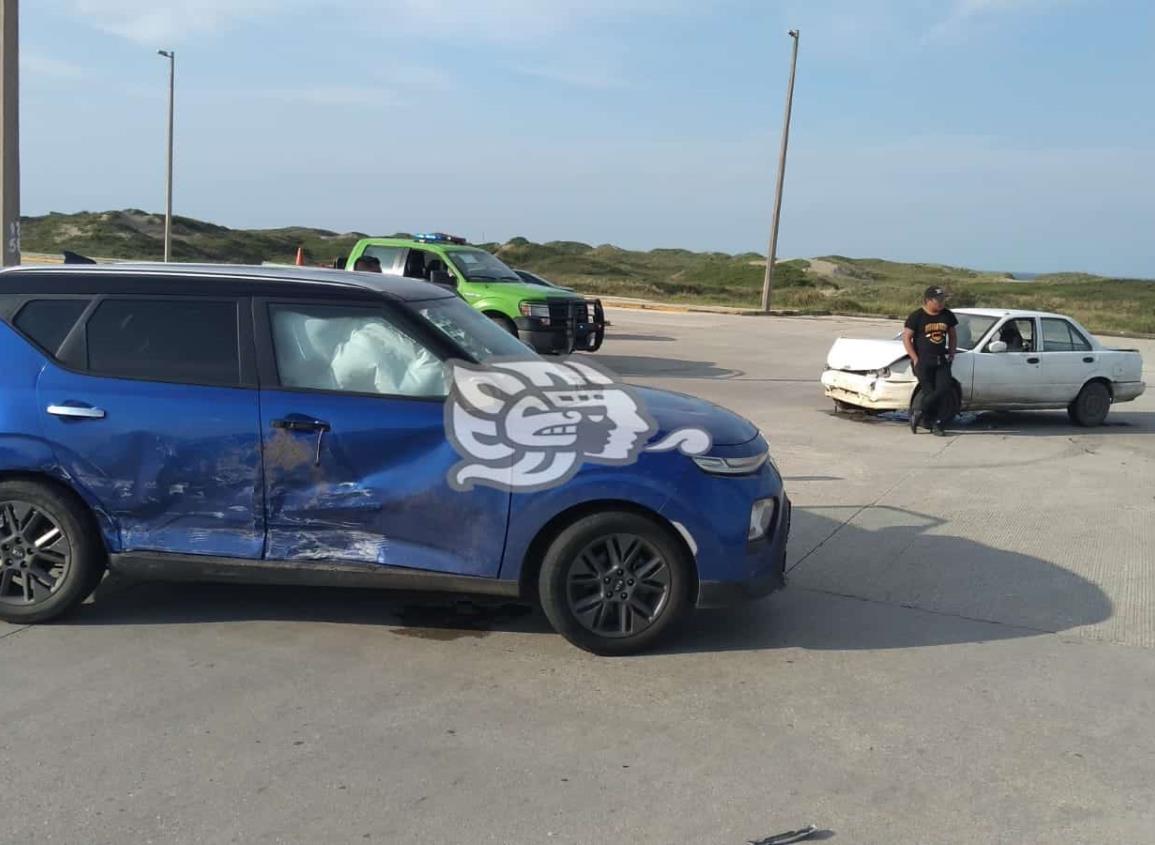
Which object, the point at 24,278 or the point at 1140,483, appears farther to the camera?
the point at 1140,483

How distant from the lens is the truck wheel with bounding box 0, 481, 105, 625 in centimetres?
523

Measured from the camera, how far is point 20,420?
5184 mm

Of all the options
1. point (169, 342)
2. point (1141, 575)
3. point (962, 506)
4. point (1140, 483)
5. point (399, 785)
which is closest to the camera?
point (399, 785)

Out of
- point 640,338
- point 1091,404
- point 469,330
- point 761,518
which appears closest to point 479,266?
point 640,338

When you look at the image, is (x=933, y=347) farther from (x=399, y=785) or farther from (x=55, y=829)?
(x=55, y=829)

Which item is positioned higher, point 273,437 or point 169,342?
point 169,342

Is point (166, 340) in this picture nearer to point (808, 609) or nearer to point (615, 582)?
point (615, 582)

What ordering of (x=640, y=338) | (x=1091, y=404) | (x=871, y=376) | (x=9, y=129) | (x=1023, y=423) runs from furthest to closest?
1. (x=640, y=338)
2. (x=1023, y=423)
3. (x=1091, y=404)
4. (x=871, y=376)
5. (x=9, y=129)

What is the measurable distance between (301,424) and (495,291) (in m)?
11.5

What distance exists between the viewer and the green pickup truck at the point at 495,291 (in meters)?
16.1

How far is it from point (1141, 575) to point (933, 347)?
561 cm

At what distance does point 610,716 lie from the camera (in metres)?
4.47

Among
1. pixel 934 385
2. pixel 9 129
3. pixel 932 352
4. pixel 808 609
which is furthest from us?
pixel 934 385

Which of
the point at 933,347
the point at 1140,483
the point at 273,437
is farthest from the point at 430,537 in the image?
the point at 933,347
